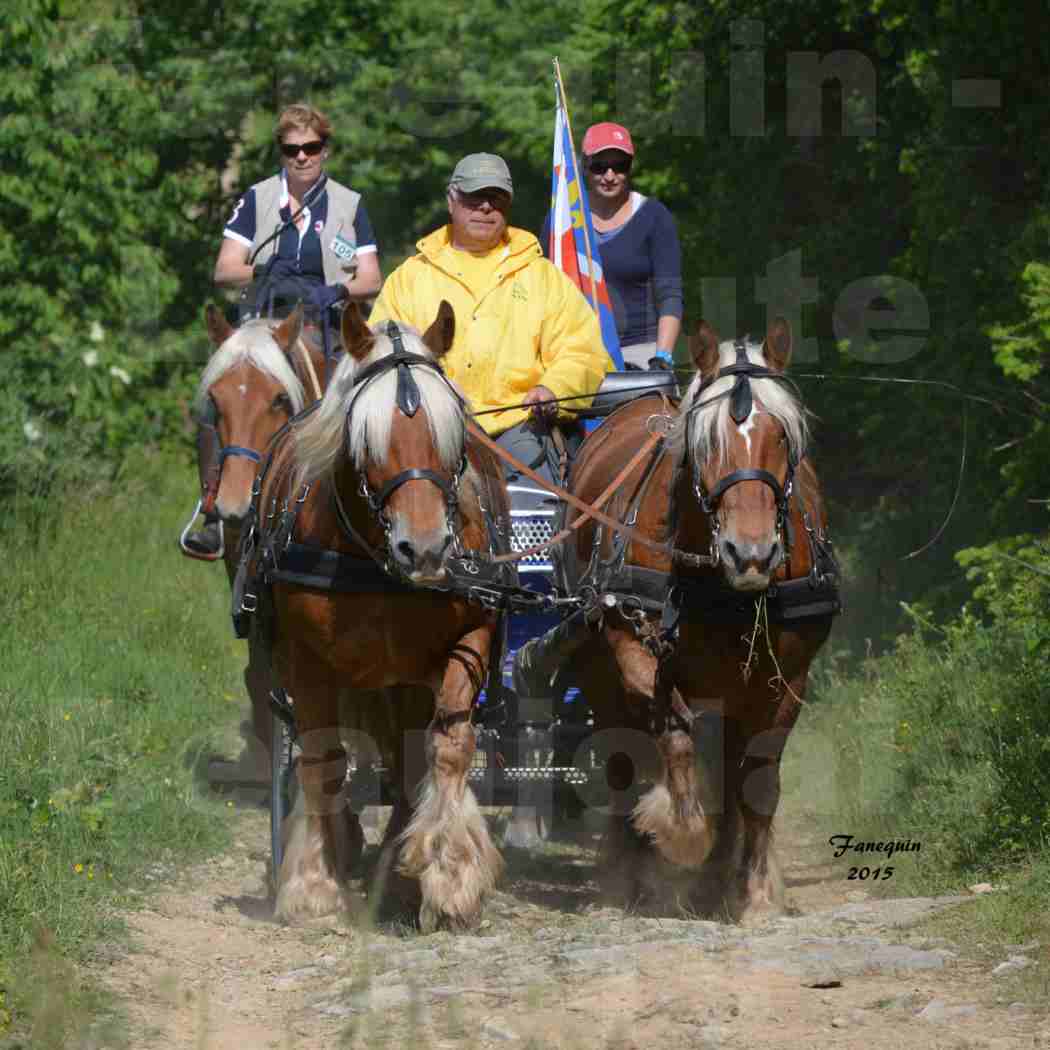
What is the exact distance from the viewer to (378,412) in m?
6.43

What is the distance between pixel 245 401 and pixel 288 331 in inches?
16.2

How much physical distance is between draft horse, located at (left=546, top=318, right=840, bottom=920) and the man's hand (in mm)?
531

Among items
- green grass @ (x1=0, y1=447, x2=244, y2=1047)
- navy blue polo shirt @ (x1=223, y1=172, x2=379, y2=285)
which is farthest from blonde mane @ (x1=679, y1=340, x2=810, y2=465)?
navy blue polo shirt @ (x1=223, y1=172, x2=379, y2=285)

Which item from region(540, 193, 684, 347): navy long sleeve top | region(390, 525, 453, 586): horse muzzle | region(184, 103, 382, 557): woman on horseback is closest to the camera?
region(390, 525, 453, 586): horse muzzle

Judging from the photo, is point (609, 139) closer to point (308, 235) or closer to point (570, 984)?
point (308, 235)

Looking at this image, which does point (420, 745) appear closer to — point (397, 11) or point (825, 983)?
point (825, 983)

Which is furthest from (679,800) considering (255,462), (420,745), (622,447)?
(255,462)

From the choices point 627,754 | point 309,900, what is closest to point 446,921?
point 309,900

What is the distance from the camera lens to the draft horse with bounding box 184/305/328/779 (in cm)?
861

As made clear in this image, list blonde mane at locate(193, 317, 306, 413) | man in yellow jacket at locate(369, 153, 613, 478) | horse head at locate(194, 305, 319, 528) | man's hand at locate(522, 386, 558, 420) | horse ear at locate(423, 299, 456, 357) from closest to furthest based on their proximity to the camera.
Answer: horse ear at locate(423, 299, 456, 357), man's hand at locate(522, 386, 558, 420), man in yellow jacket at locate(369, 153, 613, 478), horse head at locate(194, 305, 319, 528), blonde mane at locate(193, 317, 306, 413)

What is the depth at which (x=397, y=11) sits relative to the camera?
2075cm

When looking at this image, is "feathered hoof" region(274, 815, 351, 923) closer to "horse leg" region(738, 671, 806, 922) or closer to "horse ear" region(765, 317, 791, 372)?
"horse leg" region(738, 671, 806, 922)

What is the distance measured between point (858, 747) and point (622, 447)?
2.57 metres

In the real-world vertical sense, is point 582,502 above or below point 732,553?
above
